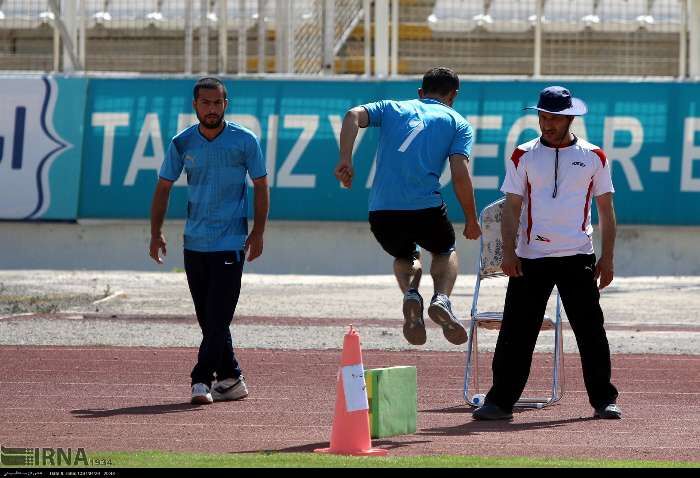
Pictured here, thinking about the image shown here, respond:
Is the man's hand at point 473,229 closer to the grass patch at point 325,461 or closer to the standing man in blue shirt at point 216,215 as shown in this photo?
the standing man in blue shirt at point 216,215

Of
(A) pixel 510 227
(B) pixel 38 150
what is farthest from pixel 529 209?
A: (B) pixel 38 150

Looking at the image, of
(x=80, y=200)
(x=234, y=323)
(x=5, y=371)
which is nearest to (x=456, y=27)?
(x=80, y=200)

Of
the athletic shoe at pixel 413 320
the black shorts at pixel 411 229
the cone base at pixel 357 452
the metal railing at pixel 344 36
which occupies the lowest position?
the cone base at pixel 357 452

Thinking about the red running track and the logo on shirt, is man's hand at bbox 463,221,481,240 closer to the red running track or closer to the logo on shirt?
the logo on shirt

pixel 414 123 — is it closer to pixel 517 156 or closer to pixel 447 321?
pixel 517 156

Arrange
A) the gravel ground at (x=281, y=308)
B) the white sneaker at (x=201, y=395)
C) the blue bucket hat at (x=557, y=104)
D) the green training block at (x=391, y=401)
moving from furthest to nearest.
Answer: the gravel ground at (x=281, y=308)
the white sneaker at (x=201, y=395)
the blue bucket hat at (x=557, y=104)
the green training block at (x=391, y=401)

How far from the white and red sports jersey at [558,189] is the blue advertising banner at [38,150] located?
14415 millimetres

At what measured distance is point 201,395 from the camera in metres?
10.7

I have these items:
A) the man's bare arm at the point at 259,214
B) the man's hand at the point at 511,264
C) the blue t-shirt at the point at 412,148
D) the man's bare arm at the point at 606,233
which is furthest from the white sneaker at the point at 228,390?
the man's bare arm at the point at 606,233

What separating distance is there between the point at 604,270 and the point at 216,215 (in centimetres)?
271

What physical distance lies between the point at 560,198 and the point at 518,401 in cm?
174

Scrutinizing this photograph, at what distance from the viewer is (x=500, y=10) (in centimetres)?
2500

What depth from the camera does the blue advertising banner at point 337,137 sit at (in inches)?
898

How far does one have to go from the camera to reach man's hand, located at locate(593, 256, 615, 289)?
10.1 metres
